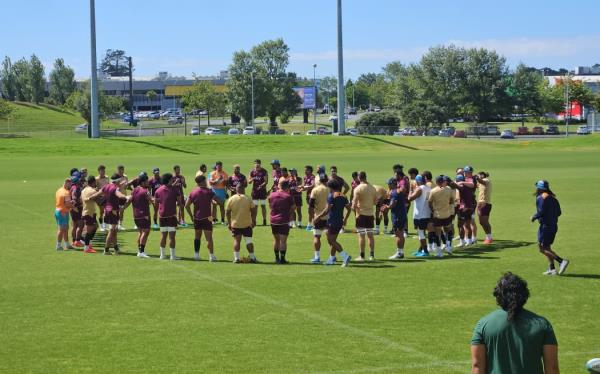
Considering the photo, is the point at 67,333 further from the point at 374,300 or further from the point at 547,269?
the point at 547,269

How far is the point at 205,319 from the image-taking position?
1352 cm

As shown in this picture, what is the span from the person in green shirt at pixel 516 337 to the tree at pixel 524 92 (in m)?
131

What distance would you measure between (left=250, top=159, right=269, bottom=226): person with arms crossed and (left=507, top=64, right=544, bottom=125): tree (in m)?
111

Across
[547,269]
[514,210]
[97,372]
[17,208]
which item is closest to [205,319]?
[97,372]

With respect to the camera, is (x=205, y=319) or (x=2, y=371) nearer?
(x=2, y=371)

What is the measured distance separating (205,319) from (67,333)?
212cm

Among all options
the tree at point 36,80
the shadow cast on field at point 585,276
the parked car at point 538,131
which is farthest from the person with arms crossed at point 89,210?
the tree at point 36,80

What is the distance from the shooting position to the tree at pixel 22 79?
15212 centimetres

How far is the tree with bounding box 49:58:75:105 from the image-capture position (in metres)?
162

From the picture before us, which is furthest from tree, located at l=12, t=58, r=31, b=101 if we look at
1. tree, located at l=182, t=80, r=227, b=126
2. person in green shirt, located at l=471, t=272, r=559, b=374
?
person in green shirt, located at l=471, t=272, r=559, b=374

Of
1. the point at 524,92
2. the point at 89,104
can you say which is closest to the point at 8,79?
the point at 89,104

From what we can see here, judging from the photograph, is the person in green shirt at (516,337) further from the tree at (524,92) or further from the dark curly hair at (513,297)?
the tree at (524,92)

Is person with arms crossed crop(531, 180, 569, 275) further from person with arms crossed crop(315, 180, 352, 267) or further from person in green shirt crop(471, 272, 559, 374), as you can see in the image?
person in green shirt crop(471, 272, 559, 374)

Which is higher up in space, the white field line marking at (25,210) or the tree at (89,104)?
the tree at (89,104)
